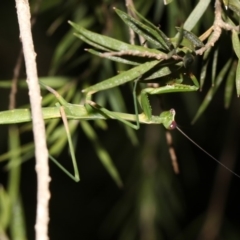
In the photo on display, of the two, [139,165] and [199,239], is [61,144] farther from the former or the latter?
[199,239]

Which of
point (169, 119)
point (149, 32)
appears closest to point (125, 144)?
point (169, 119)

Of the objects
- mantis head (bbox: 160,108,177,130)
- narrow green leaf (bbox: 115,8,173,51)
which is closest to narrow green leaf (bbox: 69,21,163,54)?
narrow green leaf (bbox: 115,8,173,51)

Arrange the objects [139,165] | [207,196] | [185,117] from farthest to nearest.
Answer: [207,196]
[185,117]
[139,165]

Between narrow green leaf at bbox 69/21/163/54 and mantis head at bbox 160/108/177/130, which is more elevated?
narrow green leaf at bbox 69/21/163/54

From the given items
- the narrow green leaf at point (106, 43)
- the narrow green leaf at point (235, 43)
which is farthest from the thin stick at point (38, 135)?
the narrow green leaf at point (235, 43)

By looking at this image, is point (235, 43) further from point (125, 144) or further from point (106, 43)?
point (125, 144)

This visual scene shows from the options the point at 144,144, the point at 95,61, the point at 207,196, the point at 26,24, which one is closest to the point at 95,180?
the point at 207,196

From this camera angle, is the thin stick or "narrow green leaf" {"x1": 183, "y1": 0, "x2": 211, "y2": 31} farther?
"narrow green leaf" {"x1": 183, "y1": 0, "x2": 211, "y2": 31}

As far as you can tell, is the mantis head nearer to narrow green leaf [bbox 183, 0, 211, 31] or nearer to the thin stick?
narrow green leaf [bbox 183, 0, 211, 31]
